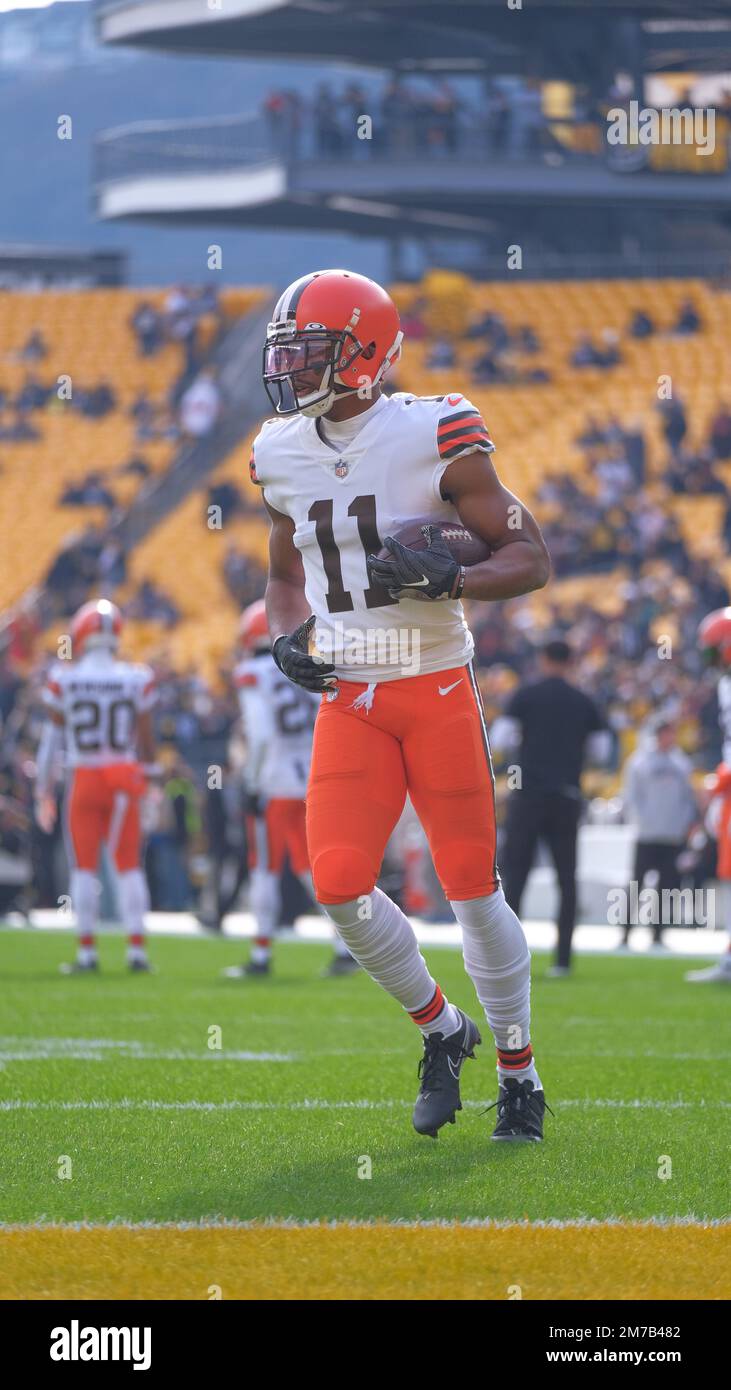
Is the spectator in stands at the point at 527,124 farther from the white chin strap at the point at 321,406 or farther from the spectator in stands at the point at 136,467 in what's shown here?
the white chin strap at the point at 321,406

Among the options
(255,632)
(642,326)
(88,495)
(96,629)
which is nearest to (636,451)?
(642,326)

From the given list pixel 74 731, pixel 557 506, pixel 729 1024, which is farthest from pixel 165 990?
pixel 557 506

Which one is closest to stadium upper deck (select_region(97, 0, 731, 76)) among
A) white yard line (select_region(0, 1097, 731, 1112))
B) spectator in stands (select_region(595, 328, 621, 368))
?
spectator in stands (select_region(595, 328, 621, 368))

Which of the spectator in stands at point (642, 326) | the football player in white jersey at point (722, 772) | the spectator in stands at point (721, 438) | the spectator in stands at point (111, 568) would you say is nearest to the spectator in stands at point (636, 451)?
the spectator in stands at point (721, 438)

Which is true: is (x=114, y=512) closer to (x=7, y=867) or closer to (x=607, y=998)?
(x=7, y=867)

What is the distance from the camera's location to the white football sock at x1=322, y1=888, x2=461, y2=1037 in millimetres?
4891

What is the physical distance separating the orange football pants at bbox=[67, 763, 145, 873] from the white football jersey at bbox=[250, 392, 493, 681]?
20.2 ft

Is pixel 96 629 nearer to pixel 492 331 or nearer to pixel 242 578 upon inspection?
pixel 242 578

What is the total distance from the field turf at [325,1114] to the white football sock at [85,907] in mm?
1138

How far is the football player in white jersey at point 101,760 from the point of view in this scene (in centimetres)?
1109

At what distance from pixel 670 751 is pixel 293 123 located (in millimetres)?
22227

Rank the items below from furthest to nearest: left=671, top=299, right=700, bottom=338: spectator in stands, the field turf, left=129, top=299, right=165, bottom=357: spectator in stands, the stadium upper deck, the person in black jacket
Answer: left=129, top=299, right=165, bottom=357: spectator in stands, the stadium upper deck, left=671, top=299, right=700, bottom=338: spectator in stands, the person in black jacket, the field turf

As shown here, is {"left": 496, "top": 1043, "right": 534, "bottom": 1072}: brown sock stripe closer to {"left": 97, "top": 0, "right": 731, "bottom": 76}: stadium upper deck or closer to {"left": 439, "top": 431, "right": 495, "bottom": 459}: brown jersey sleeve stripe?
{"left": 439, "top": 431, "right": 495, "bottom": 459}: brown jersey sleeve stripe

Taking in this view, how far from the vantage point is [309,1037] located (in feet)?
25.7
